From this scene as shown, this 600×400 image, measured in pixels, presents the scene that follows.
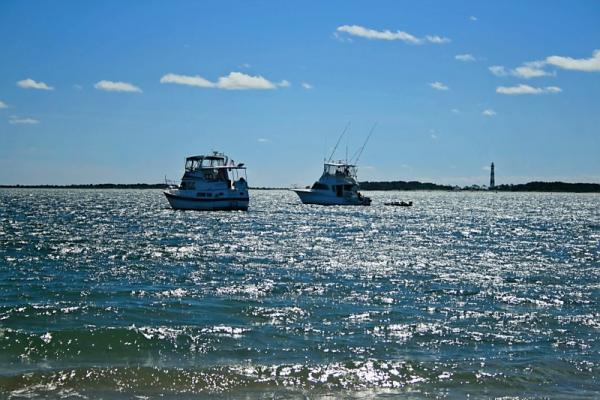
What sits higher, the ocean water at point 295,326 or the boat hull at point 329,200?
the boat hull at point 329,200

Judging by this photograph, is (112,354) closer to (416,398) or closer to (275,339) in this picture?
(275,339)

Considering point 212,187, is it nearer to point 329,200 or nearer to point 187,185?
point 187,185

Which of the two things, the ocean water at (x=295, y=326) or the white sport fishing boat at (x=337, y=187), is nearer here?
the ocean water at (x=295, y=326)

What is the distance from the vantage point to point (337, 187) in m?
120

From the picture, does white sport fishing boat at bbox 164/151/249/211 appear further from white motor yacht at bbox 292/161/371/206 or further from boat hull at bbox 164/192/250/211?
white motor yacht at bbox 292/161/371/206

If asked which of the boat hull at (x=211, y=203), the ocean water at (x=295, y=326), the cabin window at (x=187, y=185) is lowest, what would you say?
the ocean water at (x=295, y=326)

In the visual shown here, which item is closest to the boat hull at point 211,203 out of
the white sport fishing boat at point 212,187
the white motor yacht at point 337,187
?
the white sport fishing boat at point 212,187

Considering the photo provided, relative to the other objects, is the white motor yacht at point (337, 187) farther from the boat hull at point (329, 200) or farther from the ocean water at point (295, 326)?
the ocean water at point (295, 326)

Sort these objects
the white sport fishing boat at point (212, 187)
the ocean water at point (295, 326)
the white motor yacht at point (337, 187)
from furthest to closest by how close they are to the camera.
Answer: the white motor yacht at point (337, 187) → the white sport fishing boat at point (212, 187) → the ocean water at point (295, 326)

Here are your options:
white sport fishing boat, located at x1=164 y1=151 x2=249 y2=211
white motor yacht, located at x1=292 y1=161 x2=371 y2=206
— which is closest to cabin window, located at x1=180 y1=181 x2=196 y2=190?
white sport fishing boat, located at x1=164 y1=151 x2=249 y2=211

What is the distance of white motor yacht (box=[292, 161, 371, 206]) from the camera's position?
120m

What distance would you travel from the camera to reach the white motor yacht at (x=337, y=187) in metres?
120

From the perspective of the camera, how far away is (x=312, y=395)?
39.0ft

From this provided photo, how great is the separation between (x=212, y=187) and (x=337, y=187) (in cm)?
3480
